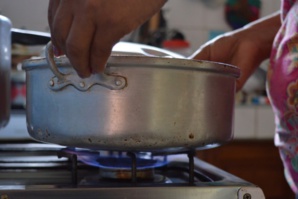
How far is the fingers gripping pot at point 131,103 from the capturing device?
42 centimetres

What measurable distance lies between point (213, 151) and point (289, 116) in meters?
0.74

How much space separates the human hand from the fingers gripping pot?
64mm

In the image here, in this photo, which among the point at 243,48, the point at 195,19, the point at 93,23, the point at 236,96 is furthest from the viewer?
the point at 195,19

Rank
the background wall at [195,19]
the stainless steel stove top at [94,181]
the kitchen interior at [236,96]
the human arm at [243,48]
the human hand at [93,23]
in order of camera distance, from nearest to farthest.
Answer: the human hand at [93,23]
the stainless steel stove top at [94,181]
the human arm at [243,48]
the kitchen interior at [236,96]
the background wall at [195,19]

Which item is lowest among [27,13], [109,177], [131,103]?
[109,177]

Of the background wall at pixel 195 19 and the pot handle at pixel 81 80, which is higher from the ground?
the background wall at pixel 195 19

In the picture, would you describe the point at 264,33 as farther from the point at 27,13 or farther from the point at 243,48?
the point at 27,13

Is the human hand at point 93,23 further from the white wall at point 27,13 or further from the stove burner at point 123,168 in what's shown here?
the white wall at point 27,13

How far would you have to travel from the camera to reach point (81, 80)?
422 millimetres

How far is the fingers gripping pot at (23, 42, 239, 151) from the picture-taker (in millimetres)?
417

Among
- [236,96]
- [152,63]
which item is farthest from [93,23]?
[236,96]

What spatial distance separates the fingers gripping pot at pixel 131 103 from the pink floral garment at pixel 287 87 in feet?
0.65

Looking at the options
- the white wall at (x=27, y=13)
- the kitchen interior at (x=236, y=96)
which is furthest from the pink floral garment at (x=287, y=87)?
the white wall at (x=27, y=13)

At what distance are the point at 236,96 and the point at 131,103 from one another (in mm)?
1089
